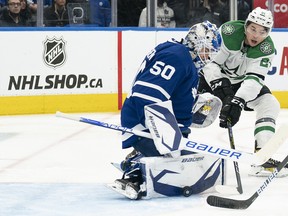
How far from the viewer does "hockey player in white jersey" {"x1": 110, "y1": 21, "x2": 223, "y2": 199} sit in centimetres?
370

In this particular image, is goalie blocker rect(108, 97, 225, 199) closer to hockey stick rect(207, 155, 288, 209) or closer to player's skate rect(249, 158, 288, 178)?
hockey stick rect(207, 155, 288, 209)

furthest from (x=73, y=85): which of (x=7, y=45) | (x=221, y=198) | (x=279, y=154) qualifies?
(x=221, y=198)

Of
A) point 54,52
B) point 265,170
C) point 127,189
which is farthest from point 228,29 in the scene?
point 54,52

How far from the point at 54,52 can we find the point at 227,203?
4.13 meters

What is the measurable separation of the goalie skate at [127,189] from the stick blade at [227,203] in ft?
1.15

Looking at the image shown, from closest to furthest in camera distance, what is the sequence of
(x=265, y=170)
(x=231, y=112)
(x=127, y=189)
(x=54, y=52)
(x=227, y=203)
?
(x=227, y=203) < (x=127, y=189) < (x=231, y=112) < (x=265, y=170) < (x=54, y=52)

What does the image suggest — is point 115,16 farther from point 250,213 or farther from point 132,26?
point 250,213

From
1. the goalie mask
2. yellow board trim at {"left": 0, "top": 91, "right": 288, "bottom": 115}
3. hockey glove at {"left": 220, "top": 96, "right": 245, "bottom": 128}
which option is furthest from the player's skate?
yellow board trim at {"left": 0, "top": 91, "right": 288, "bottom": 115}

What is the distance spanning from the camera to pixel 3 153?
5348mm

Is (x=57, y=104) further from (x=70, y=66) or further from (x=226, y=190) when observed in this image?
(x=226, y=190)

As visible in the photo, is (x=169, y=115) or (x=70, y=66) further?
(x=70, y=66)

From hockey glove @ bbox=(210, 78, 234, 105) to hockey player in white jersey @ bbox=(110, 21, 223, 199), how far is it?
28.4 inches

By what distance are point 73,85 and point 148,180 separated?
12.7 ft

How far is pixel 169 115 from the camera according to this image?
3639mm
